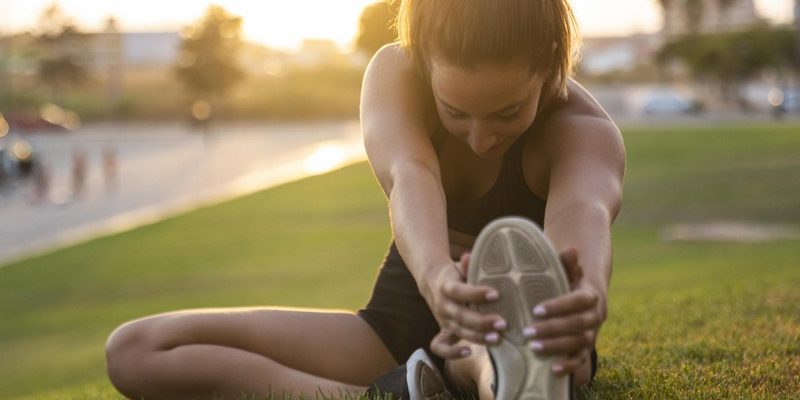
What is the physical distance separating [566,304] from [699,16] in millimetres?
89769

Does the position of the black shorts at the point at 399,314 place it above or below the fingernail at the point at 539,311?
below

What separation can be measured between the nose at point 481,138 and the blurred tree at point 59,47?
7183 centimetres

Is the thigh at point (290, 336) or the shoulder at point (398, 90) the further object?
the thigh at point (290, 336)

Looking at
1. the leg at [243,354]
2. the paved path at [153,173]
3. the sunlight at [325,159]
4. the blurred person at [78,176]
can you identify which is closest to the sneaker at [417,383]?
the leg at [243,354]

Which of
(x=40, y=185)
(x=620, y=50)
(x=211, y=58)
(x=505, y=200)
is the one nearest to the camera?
(x=505, y=200)

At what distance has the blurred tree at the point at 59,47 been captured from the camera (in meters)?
72.1

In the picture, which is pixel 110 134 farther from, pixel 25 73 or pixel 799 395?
pixel 799 395

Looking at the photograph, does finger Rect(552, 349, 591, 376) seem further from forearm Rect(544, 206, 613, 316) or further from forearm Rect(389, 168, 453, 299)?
forearm Rect(389, 168, 453, 299)

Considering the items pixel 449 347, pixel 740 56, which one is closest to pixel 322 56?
pixel 740 56

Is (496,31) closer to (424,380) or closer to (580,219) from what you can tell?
(580,219)

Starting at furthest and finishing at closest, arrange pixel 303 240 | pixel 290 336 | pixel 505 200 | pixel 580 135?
pixel 303 240 → pixel 290 336 → pixel 505 200 → pixel 580 135

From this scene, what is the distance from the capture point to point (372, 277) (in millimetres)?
14016

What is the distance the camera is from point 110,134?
56031mm

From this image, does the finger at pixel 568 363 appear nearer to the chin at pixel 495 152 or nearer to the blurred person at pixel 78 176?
the chin at pixel 495 152
